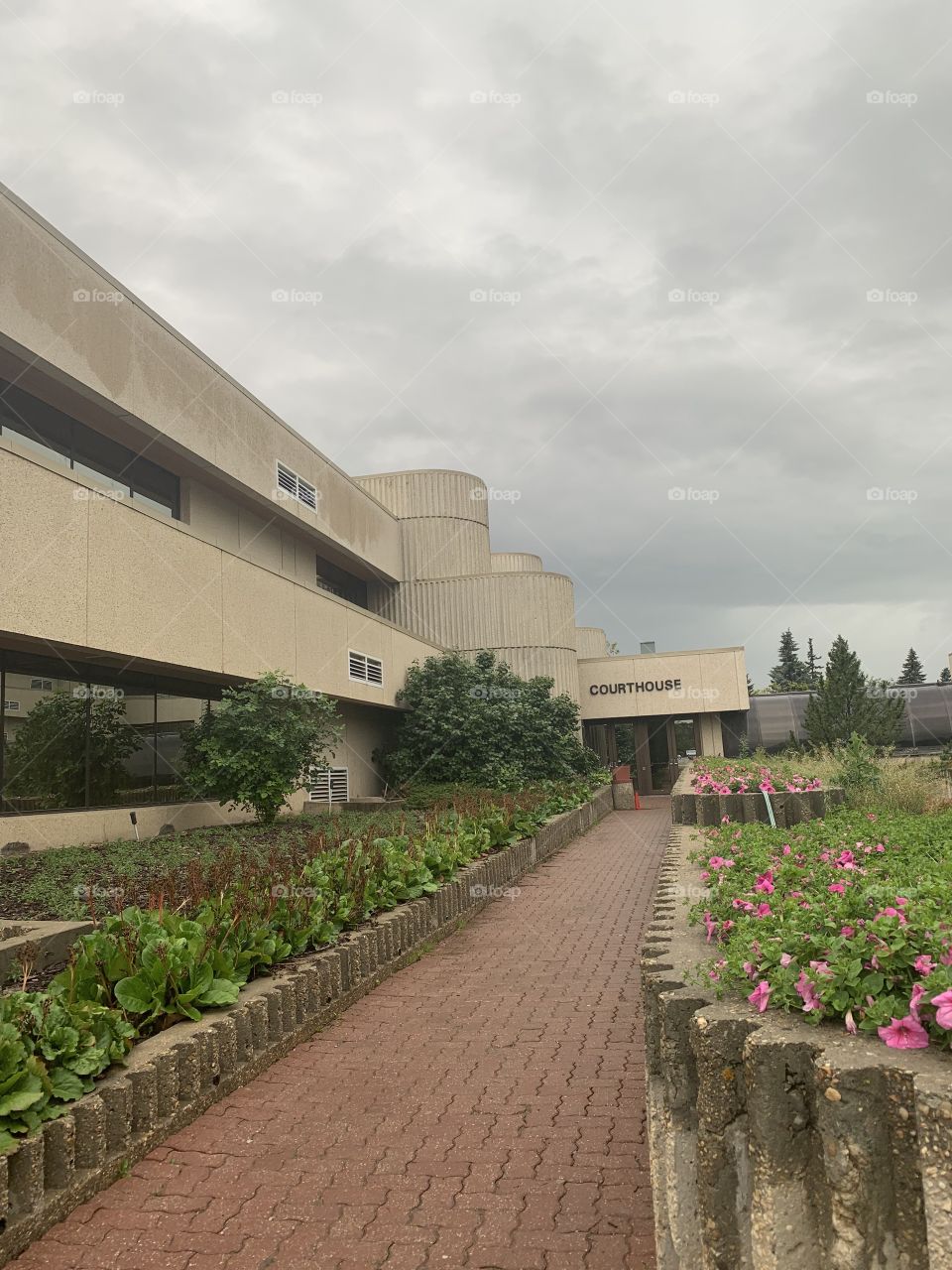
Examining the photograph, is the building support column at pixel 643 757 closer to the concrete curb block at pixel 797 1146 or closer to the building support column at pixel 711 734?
the building support column at pixel 711 734

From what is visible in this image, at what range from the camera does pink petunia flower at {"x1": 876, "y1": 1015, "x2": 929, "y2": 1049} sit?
83.7 inches

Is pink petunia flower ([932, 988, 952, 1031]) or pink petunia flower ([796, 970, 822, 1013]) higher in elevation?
pink petunia flower ([932, 988, 952, 1031])

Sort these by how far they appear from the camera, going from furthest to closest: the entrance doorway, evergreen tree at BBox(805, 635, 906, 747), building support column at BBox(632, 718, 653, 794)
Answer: the entrance doorway
building support column at BBox(632, 718, 653, 794)
evergreen tree at BBox(805, 635, 906, 747)

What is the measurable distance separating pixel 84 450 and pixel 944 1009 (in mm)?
14308

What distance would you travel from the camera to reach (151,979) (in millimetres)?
4758

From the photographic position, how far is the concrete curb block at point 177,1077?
3.42 m

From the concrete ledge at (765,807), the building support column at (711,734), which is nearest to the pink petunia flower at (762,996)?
the concrete ledge at (765,807)

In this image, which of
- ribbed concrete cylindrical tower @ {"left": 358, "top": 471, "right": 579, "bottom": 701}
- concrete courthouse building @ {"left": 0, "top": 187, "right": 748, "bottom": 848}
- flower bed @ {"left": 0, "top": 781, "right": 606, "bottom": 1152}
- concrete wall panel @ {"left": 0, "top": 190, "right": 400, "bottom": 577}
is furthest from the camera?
ribbed concrete cylindrical tower @ {"left": 358, "top": 471, "right": 579, "bottom": 701}

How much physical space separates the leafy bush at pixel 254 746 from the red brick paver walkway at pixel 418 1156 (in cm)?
763

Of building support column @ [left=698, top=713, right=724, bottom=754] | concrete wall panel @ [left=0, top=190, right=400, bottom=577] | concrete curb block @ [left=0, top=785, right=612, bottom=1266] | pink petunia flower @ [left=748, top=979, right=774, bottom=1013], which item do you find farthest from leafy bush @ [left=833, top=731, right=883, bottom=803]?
building support column @ [left=698, top=713, right=724, bottom=754]

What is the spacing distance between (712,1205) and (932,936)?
0.87 metres

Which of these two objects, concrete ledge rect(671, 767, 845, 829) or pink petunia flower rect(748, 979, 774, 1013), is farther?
concrete ledge rect(671, 767, 845, 829)

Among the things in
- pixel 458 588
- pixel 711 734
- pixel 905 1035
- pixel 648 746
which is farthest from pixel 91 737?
pixel 711 734

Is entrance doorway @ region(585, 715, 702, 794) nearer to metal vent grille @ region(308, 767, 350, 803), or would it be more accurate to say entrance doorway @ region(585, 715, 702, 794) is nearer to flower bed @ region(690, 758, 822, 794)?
metal vent grille @ region(308, 767, 350, 803)
